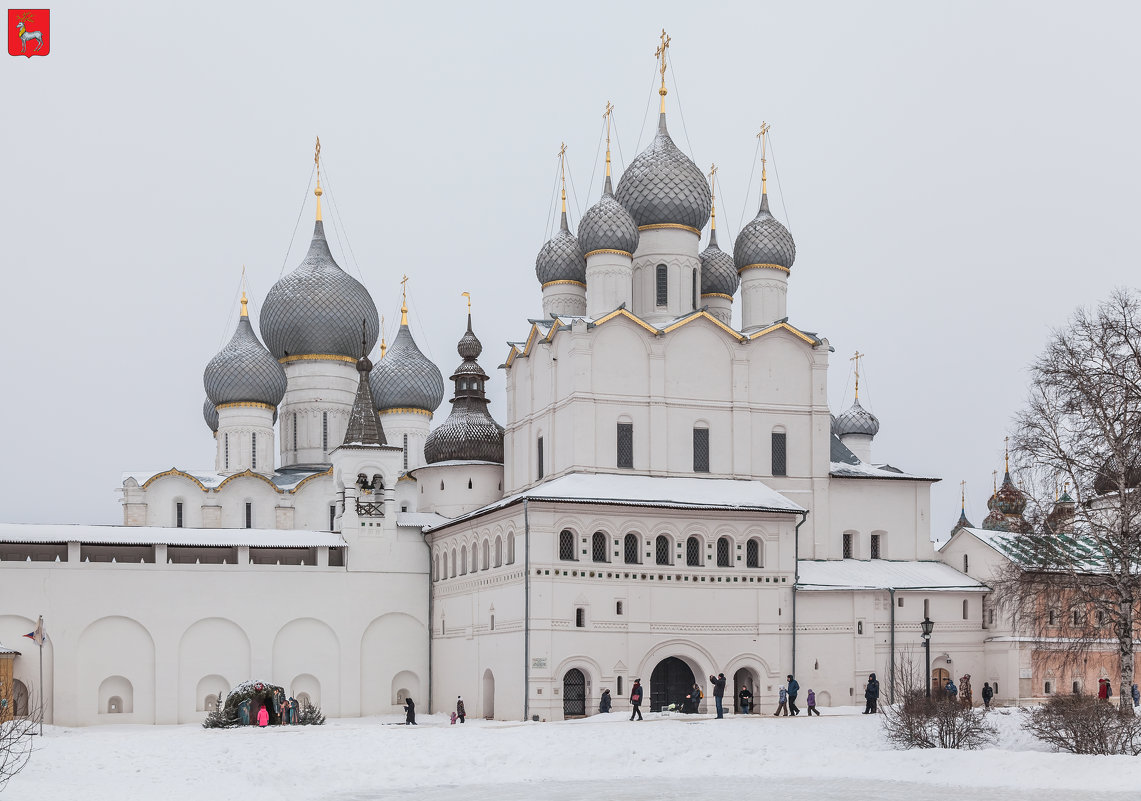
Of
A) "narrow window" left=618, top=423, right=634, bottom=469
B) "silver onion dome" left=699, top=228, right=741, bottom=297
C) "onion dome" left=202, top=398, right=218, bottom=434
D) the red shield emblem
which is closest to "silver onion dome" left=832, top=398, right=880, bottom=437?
"silver onion dome" left=699, top=228, right=741, bottom=297

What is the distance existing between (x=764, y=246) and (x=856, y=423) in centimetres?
1080

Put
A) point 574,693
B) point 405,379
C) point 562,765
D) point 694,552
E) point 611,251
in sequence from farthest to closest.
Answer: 1. point 405,379
2. point 611,251
3. point 694,552
4. point 574,693
5. point 562,765

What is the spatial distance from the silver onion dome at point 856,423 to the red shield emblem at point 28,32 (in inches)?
1205

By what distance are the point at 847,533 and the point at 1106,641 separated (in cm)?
694

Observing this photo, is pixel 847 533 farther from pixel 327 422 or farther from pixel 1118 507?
pixel 327 422

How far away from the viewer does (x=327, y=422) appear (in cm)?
5072

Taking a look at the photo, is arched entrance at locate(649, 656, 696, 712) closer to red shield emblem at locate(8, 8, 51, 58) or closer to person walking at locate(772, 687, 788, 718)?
person walking at locate(772, 687, 788, 718)

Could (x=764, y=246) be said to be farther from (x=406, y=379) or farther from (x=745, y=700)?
(x=406, y=379)

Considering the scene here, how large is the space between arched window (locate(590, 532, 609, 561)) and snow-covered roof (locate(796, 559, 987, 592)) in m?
4.96

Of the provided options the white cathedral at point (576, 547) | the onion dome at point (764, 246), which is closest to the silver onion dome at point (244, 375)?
the white cathedral at point (576, 547)

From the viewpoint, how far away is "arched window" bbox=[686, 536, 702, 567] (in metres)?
37.6

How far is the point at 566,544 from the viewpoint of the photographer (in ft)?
121

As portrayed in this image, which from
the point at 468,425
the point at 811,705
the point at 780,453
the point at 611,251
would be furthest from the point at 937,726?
the point at 468,425

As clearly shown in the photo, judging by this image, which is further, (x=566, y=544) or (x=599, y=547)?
(x=599, y=547)
